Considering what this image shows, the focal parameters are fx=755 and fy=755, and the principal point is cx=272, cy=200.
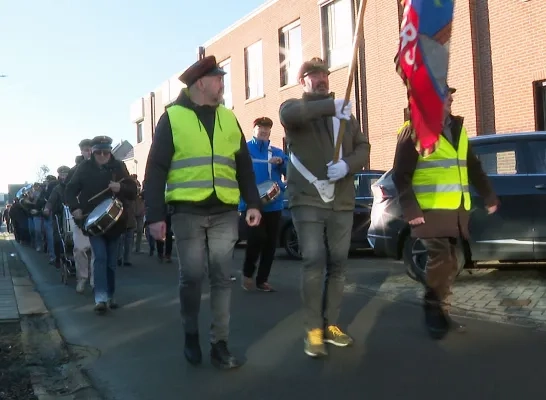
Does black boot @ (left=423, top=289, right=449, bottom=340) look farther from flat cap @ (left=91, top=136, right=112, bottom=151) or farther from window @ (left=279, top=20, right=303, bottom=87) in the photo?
window @ (left=279, top=20, right=303, bottom=87)

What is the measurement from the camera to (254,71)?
92.0 ft

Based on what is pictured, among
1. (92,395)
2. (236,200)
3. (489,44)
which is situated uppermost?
(489,44)

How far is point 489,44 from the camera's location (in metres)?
16.4

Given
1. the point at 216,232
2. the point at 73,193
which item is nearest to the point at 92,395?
the point at 216,232

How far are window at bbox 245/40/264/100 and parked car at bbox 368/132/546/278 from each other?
61.5ft

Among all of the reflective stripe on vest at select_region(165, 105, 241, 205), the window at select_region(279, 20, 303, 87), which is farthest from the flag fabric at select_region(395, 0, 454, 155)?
the window at select_region(279, 20, 303, 87)

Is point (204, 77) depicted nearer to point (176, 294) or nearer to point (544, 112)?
point (176, 294)

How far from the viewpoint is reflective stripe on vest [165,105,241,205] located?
485cm

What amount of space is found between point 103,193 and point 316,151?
11.8 ft

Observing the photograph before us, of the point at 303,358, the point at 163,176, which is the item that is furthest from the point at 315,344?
the point at 163,176

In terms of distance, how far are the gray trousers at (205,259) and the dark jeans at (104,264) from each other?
9.77 ft

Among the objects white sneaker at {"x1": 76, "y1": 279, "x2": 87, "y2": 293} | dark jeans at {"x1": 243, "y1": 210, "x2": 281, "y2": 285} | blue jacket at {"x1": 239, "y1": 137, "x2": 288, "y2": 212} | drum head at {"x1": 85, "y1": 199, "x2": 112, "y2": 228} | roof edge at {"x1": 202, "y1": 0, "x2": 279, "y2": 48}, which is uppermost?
roof edge at {"x1": 202, "y1": 0, "x2": 279, "y2": 48}

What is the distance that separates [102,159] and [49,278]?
466cm

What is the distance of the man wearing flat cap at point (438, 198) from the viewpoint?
18.0ft
